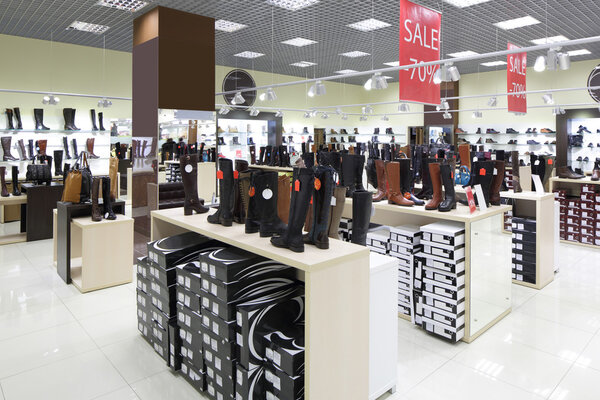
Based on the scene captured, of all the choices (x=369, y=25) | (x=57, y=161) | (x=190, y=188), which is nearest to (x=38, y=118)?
(x=57, y=161)

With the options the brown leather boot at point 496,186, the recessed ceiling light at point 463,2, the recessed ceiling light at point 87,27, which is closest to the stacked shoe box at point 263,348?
the brown leather boot at point 496,186

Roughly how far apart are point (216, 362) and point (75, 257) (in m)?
3.47

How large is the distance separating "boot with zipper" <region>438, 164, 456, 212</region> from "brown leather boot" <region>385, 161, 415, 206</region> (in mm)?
291

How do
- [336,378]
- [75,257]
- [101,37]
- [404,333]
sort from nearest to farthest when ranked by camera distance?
[336,378], [404,333], [75,257], [101,37]

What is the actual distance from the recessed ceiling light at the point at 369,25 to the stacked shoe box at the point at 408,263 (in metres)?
5.24

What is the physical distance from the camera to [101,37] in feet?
28.7

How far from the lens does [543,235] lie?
14.4 ft

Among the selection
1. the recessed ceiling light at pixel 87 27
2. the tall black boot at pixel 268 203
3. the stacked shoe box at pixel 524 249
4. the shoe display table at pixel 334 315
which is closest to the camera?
the shoe display table at pixel 334 315

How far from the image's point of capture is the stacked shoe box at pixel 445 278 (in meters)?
3.11

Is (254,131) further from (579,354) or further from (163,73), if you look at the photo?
(579,354)

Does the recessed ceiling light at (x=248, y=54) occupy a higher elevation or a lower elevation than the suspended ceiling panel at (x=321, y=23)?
higher

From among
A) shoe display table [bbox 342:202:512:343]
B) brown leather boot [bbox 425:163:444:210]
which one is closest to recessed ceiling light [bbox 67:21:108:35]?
shoe display table [bbox 342:202:512:343]

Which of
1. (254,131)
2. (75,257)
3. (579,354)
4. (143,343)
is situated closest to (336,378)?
(143,343)

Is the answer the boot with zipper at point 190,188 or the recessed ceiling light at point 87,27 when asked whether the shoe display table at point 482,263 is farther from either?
the recessed ceiling light at point 87,27
